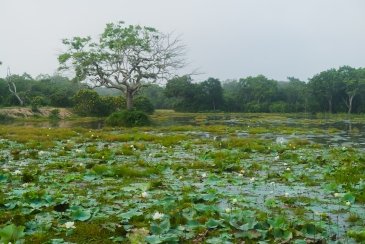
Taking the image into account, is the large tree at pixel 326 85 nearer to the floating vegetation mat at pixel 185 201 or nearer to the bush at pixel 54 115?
the bush at pixel 54 115

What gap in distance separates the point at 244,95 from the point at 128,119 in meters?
54.8

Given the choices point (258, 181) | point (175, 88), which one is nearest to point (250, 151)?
point (258, 181)

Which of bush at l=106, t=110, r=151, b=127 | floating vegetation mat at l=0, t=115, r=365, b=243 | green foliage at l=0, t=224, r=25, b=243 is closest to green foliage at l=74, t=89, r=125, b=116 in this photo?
bush at l=106, t=110, r=151, b=127

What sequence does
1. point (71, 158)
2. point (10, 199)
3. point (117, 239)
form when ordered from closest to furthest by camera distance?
point (117, 239), point (10, 199), point (71, 158)

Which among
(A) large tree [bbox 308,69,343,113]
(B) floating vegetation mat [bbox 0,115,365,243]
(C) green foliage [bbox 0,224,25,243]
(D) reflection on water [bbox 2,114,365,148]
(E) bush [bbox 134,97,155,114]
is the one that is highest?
(A) large tree [bbox 308,69,343,113]

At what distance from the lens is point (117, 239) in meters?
4.89

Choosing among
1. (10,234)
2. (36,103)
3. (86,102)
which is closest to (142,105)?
(86,102)

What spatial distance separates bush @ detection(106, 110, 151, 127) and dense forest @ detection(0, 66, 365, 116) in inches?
681

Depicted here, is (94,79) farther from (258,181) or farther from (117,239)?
(117,239)

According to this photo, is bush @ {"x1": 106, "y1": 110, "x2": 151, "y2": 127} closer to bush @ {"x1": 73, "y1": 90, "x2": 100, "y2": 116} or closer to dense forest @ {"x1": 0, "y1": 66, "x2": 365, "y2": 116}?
bush @ {"x1": 73, "y1": 90, "x2": 100, "y2": 116}

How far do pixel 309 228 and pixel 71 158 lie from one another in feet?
28.6

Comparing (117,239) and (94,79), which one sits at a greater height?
(94,79)

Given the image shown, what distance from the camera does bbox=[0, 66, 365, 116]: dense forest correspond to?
190 feet

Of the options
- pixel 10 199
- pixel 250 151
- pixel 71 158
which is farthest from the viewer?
pixel 250 151
